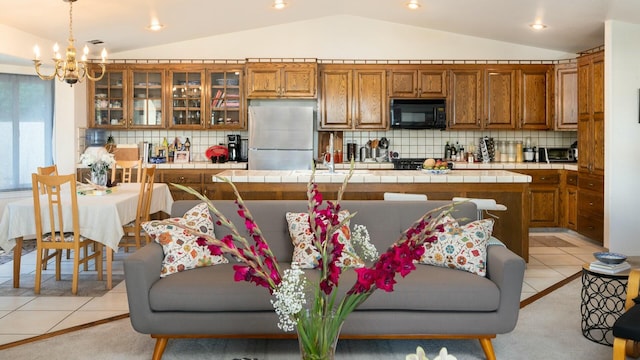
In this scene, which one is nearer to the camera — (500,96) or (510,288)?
(510,288)

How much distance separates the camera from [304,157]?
23.5 ft

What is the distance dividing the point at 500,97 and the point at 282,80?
2808mm

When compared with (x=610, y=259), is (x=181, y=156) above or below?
above

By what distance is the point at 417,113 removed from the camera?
24.3 feet

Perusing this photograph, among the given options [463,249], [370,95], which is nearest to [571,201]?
[370,95]

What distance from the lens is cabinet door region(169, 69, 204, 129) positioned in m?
7.46

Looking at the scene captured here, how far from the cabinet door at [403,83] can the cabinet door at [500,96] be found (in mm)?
938

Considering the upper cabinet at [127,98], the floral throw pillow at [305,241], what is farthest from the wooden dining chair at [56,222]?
the upper cabinet at [127,98]

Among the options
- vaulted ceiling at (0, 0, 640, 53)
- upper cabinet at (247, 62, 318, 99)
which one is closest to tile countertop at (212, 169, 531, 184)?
vaulted ceiling at (0, 0, 640, 53)

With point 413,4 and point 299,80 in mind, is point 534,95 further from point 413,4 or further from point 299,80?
point 299,80

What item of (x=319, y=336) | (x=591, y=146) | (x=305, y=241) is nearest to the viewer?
(x=319, y=336)

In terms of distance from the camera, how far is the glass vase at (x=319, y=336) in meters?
1.68

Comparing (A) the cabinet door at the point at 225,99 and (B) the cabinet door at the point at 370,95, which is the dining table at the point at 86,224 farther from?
(B) the cabinet door at the point at 370,95

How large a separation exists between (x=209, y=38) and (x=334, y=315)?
6411mm
